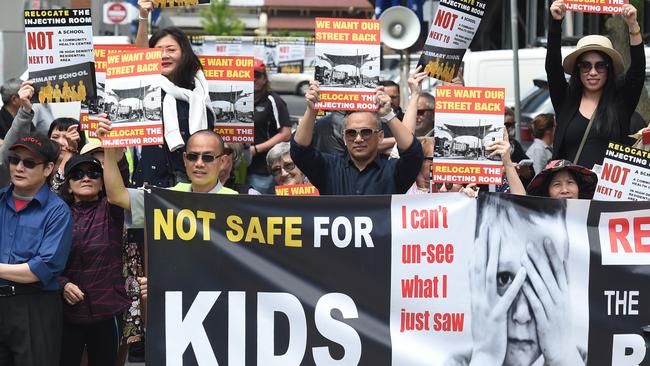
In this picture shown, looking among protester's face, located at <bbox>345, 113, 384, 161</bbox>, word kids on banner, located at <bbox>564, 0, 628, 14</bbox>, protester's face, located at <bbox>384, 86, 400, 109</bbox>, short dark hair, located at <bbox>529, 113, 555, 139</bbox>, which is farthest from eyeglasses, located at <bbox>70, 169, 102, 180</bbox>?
short dark hair, located at <bbox>529, 113, 555, 139</bbox>

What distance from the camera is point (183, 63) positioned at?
25.8 ft

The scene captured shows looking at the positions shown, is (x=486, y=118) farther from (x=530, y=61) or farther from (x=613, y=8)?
(x=530, y=61)

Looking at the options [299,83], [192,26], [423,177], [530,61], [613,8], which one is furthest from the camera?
[192,26]

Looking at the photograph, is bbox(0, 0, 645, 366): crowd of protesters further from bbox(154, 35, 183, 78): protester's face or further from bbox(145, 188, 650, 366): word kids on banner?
bbox(145, 188, 650, 366): word kids on banner

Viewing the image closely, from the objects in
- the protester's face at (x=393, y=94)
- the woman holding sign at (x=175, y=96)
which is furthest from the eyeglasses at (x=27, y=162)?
the protester's face at (x=393, y=94)

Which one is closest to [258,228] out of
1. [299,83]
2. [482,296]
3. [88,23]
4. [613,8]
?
[482,296]

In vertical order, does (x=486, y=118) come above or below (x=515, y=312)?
above

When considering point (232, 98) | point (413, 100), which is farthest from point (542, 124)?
point (413, 100)

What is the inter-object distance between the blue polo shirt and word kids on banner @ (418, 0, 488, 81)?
2504 mm

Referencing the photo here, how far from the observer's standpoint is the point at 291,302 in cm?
632

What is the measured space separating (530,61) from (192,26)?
51397 mm

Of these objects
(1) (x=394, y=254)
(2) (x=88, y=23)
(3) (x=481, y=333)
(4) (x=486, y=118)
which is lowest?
(3) (x=481, y=333)

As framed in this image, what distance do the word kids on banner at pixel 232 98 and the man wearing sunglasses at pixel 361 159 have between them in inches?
47.0

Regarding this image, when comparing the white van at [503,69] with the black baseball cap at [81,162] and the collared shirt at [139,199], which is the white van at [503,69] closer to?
the black baseball cap at [81,162]
